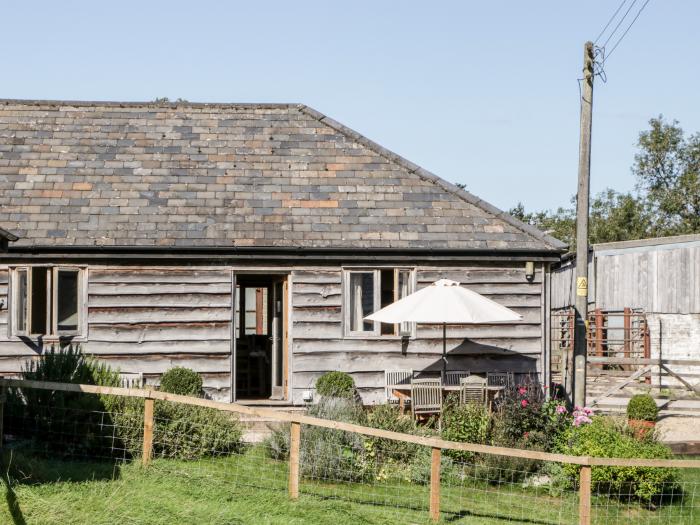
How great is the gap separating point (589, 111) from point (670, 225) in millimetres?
33116

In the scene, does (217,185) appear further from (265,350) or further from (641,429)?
(641,429)

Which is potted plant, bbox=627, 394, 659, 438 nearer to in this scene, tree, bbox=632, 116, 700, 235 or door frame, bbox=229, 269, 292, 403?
door frame, bbox=229, 269, 292, 403

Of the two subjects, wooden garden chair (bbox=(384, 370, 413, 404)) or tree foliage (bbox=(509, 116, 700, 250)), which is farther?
tree foliage (bbox=(509, 116, 700, 250))

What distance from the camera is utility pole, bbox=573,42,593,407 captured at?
14906 millimetres

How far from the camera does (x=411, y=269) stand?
52.1 ft

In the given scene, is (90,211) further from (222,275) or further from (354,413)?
(354,413)

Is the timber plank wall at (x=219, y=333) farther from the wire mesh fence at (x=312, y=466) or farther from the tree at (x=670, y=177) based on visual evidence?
the tree at (x=670, y=177)

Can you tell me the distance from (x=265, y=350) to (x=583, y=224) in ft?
21.7

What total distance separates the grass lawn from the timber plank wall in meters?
3.69

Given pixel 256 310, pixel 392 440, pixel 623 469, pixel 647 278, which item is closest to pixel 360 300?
pixel 392 440

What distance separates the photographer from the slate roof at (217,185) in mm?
15688

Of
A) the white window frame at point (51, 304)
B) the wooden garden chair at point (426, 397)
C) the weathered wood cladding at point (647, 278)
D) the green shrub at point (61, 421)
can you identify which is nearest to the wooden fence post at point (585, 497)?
the wooden garden chair at point (426, 397)

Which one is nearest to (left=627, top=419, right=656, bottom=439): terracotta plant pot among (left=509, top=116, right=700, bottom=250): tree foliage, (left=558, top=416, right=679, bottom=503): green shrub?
(left=558, top=416, right=679, bottom=503): green shrub

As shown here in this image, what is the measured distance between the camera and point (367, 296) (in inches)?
626
